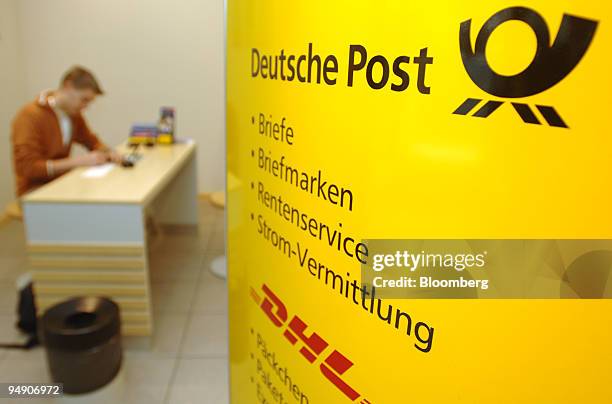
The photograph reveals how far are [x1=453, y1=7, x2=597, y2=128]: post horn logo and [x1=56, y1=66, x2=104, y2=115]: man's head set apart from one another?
2.73 meters

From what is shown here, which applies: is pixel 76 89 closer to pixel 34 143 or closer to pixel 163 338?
pixel 34 143

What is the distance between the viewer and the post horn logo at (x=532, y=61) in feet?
2.01

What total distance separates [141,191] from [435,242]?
6.52 feet

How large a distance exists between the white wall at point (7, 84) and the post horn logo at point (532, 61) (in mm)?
4307

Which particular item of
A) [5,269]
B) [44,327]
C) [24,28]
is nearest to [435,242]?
[44,327]

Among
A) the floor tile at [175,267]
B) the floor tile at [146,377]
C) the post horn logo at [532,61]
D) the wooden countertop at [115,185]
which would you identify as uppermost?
the post horn logo at [532,61]

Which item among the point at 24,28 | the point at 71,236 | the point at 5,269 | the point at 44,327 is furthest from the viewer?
the point at 24,28

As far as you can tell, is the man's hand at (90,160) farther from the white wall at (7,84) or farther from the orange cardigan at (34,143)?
the white wall at (7,84)

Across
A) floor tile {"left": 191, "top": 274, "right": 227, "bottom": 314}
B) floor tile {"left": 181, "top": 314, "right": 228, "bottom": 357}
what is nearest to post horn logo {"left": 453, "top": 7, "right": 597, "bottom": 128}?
floor tile {"left": 181, "top": 314, "right": 228, "bottom": 357}

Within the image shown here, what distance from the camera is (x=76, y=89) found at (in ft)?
9.37

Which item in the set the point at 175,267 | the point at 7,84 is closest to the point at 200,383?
the point at 175,267

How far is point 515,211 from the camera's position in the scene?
696mm

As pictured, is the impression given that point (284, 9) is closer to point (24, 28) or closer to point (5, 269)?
point (5, 269)

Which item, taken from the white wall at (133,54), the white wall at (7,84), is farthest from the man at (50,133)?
the white wall at (133,54)
